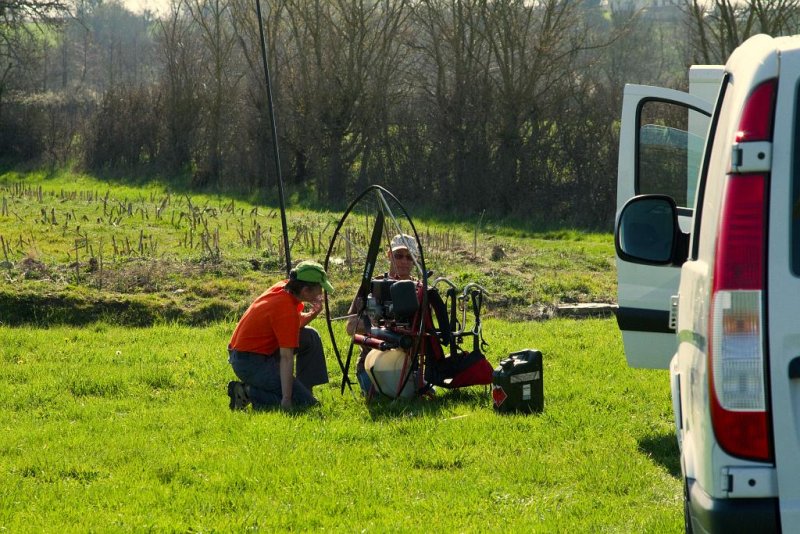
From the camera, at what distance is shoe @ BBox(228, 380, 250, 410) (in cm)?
838

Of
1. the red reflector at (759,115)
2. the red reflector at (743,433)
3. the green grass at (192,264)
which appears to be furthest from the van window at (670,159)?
the green grass at (192,264)

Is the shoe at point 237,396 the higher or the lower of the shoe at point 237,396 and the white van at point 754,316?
the lower

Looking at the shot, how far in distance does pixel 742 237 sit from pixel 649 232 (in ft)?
4.41

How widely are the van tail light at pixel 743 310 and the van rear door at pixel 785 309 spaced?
3cm

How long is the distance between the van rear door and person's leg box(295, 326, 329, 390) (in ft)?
19.2

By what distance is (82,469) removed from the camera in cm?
648

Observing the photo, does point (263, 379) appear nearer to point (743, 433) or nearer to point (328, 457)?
point (328, 457)

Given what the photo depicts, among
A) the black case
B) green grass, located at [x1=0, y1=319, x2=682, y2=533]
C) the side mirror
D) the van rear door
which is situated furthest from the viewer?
the black case

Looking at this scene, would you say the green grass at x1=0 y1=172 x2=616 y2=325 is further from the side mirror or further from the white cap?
the side mirror

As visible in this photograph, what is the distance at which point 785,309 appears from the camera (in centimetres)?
312

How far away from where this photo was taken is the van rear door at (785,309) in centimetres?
312

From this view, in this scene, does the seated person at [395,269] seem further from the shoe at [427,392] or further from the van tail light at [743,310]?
the van tail light at [743,310]

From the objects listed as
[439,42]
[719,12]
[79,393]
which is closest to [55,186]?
[439,42]

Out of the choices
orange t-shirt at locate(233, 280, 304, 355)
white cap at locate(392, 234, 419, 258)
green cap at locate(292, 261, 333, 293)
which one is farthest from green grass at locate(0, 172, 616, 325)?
green cap at locate(292, 261, 333, 293)
